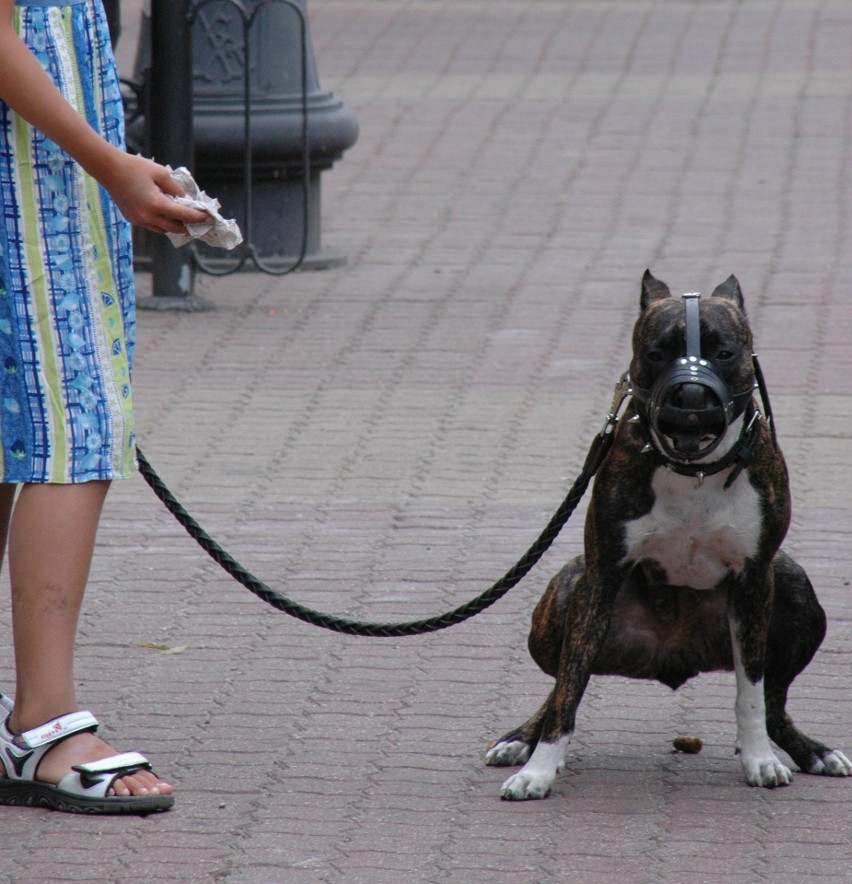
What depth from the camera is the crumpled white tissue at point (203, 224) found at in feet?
12.2

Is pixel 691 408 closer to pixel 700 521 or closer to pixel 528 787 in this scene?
pixel 700 521

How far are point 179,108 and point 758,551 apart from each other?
5938 millimetres

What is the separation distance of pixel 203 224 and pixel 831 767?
1942 mm

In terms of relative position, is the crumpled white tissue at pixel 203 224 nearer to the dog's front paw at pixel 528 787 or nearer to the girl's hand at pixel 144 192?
the girl's hand at pixel 144 192

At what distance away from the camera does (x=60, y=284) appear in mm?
3742

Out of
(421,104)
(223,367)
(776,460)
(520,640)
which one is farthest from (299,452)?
(421,104)

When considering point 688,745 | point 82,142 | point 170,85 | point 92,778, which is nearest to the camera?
point 82,142

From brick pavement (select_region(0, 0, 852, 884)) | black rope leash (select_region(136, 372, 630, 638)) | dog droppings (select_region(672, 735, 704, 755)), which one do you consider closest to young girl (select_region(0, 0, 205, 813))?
brick pavement (select_region(0, 0, 852, 884))

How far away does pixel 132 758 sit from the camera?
3.93 metres

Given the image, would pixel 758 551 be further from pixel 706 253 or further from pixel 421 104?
pixel 421 104

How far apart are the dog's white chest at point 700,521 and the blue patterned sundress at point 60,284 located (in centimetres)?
119

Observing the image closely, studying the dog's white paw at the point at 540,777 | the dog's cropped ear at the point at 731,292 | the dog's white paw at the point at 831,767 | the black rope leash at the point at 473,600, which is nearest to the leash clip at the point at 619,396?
the black rope leash at the point at 473,600

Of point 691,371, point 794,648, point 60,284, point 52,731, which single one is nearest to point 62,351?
point 60,284

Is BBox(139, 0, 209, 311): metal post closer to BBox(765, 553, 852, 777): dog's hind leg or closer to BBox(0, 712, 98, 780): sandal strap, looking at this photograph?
BBox(0, 712, 98, 780): sandal strap
